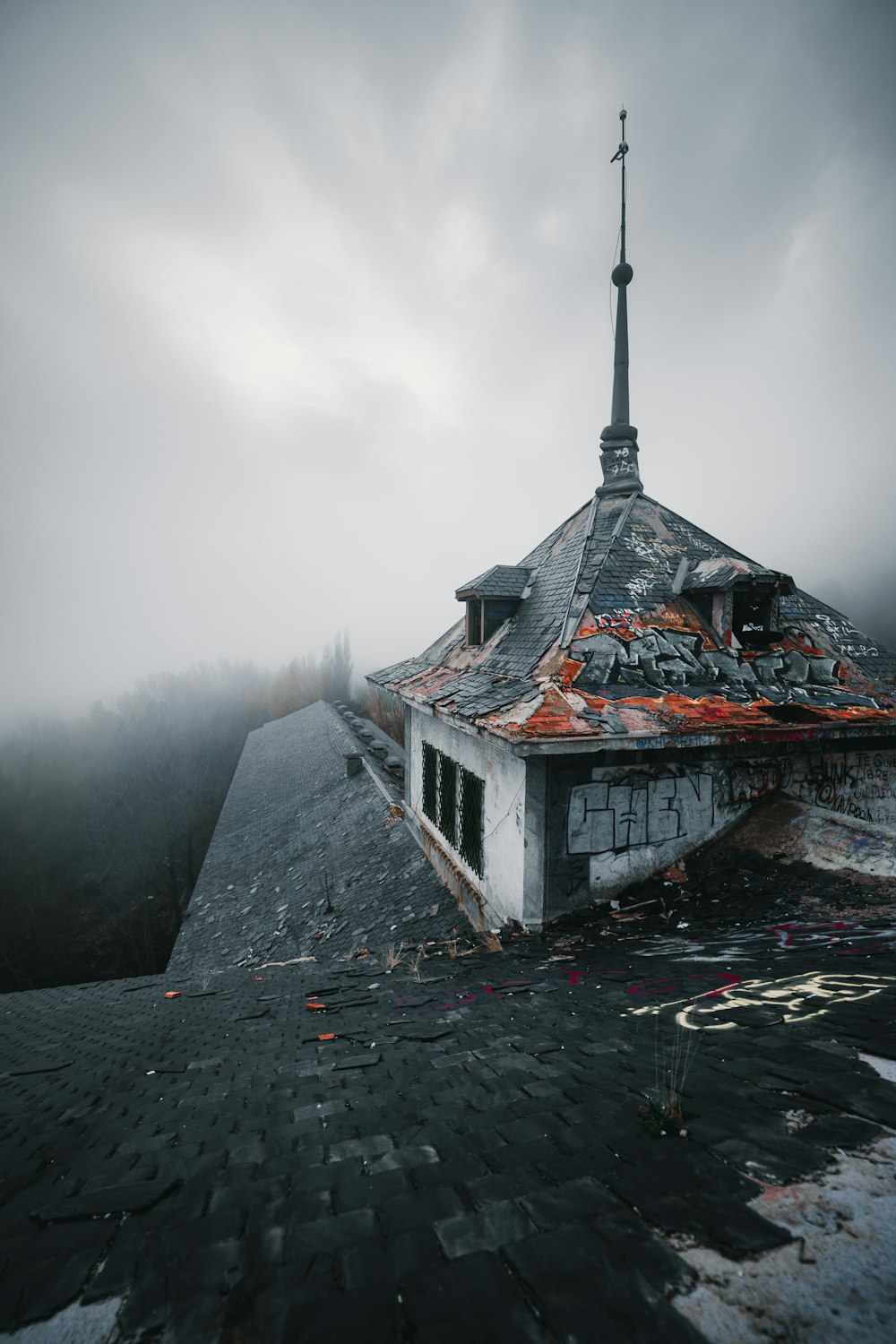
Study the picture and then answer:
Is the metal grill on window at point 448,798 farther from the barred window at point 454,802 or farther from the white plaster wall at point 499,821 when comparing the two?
the white plaster wall at point 499,821

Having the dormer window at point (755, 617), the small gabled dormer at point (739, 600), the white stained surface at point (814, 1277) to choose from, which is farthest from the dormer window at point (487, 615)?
the white stained surface at point (814, 1277)

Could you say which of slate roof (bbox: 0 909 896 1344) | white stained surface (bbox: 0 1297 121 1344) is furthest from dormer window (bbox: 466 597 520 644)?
white stained surface (bbox: 0 1297 121 1344)

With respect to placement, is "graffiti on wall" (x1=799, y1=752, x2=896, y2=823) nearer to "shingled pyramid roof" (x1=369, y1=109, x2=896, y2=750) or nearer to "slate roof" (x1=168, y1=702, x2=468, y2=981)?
"shingled pyramid roof" (x1=369, y1=109, x2=896, y2=750)

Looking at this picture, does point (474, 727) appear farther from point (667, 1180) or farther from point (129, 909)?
point (129, 909)

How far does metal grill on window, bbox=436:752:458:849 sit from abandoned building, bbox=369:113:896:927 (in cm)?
7

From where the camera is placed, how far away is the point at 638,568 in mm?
8195

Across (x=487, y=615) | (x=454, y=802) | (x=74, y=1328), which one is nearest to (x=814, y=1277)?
(x=74, y=1328)

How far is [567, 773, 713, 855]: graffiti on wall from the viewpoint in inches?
245

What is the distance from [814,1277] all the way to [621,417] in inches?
459

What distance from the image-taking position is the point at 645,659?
6.83 meters

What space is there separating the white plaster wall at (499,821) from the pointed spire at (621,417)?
18.6 ft

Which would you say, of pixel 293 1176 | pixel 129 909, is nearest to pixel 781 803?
pixel 293 1176

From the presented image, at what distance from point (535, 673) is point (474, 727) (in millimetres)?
1121

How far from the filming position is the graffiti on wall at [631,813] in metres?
6.23
